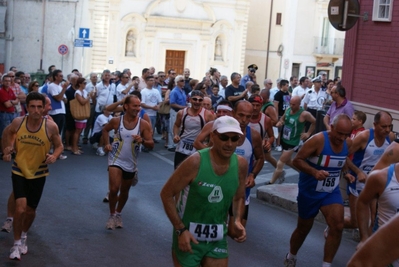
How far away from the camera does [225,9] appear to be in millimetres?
49125

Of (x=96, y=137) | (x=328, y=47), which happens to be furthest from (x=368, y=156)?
(x=328, y=47)

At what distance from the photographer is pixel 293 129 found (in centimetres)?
1452

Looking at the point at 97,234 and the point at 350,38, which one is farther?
the point at 350,38

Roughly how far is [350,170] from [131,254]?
9.32 feet

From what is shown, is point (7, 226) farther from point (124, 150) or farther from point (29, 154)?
point (124, 150)

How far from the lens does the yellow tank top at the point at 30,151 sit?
8734 millimetres

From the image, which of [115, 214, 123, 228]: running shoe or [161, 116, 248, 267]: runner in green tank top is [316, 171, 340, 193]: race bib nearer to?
[161, 116, 248, 267]: runner in green tank top

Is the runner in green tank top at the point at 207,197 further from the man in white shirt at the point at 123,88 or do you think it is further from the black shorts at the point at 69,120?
the man in white shirt at the point at 123,88

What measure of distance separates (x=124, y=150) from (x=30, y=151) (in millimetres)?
1813

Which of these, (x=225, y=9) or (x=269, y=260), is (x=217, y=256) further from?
(x=225, y=9)

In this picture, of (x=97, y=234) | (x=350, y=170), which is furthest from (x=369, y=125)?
(x=97, y=234)

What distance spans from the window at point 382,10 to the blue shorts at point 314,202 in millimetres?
6568

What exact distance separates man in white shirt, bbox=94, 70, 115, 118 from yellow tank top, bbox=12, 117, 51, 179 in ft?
34.3

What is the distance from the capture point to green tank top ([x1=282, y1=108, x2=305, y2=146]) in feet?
47.5
